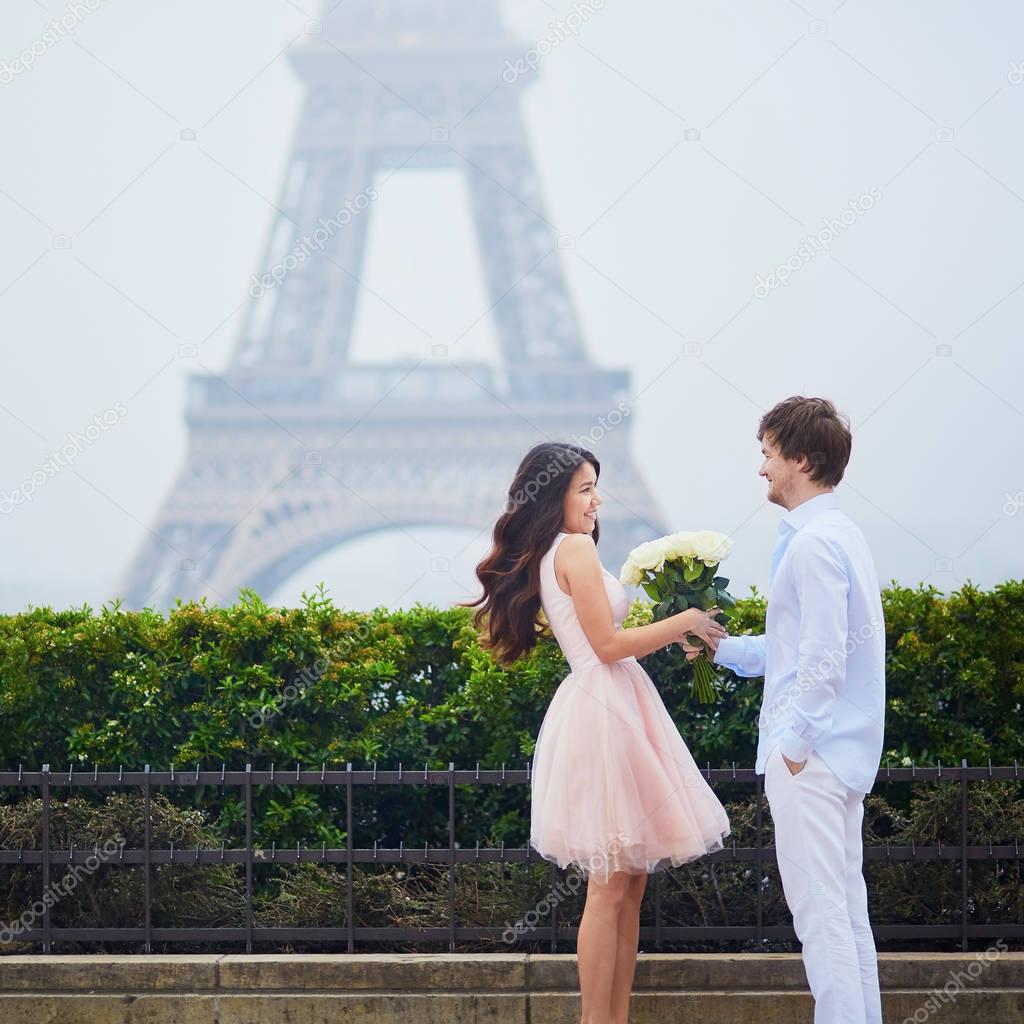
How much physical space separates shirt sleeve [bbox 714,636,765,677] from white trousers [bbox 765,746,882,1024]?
46 cm

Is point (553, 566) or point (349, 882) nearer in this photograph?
point (553, 566)

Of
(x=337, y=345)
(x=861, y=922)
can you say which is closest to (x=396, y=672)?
(x=861, y=922)

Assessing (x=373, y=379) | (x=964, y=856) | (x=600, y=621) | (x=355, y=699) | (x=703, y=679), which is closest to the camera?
(x=600, y=621)

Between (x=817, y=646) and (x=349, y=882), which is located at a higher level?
(x=817, y=646)

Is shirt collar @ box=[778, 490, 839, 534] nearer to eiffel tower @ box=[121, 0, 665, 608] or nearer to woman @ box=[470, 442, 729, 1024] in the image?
woman @ box=[470, 442, 729, 1024]

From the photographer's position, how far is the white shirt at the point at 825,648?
2.75m

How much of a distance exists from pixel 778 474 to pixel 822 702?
0.55 metres

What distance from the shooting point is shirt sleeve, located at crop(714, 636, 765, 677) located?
3289 millimetres

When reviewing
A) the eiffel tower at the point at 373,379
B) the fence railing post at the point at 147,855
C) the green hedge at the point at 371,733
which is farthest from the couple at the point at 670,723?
the eiffel tower at the point at 373,379

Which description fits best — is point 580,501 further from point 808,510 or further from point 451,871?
point 451,871

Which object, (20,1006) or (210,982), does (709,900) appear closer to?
(210,982)

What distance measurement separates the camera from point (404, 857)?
388cm

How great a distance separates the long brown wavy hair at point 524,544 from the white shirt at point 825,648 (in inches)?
23.6

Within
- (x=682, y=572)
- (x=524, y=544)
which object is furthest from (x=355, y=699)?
(x=682, y=572)
